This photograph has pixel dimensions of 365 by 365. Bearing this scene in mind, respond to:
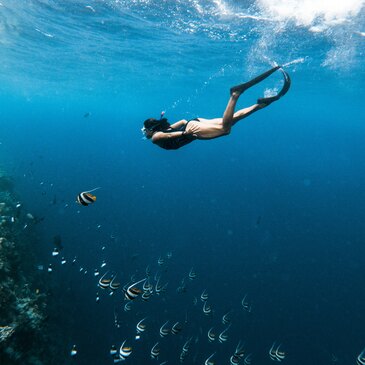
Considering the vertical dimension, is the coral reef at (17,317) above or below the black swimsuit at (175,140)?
below

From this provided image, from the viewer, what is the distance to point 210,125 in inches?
197

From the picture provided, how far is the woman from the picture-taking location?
15.6ft

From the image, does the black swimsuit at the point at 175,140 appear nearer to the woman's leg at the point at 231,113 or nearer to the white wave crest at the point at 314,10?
the woman's leg at the point at 231,113

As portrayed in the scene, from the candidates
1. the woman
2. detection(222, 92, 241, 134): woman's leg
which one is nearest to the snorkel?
the woman

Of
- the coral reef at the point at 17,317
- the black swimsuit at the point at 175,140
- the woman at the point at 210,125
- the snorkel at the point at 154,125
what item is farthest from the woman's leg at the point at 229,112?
the coral reef at the point at 17,317

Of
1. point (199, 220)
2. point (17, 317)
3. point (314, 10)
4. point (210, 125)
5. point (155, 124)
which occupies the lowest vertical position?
point (199, 220)

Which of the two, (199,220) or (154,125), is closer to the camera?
(154,125)

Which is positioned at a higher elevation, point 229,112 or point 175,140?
point 229,112

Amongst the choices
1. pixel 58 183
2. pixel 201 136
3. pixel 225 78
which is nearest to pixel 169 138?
pixel 201 136

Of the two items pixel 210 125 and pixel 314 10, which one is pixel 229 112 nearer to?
pixel 210 125

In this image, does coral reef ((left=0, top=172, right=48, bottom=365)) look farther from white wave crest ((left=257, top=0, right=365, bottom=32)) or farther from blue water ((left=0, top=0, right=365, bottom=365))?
white wave crest ((left=257, top=0, right=365, bottom=32))

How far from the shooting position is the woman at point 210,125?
4.77m

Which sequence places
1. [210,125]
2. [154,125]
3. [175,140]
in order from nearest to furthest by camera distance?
[210,125] < [175,140] < [154,125]

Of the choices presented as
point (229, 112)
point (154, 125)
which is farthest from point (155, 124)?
point (229, 112)
